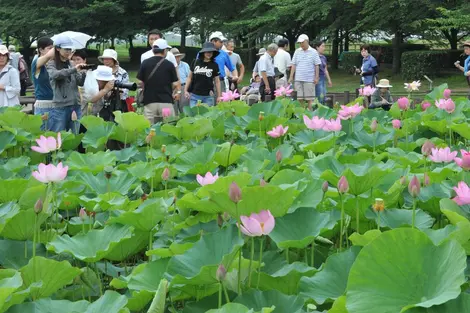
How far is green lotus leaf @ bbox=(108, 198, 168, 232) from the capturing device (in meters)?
2.31

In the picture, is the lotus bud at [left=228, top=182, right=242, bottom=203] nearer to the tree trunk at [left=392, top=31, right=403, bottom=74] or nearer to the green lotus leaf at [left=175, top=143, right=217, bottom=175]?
the green lotus leaf at [left=175, top=143, right=217, bottom=175]

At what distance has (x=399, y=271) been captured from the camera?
5.20 feet

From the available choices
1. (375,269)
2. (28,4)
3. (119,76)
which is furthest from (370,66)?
(28,4)

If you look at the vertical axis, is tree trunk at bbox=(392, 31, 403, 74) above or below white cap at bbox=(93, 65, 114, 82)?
below

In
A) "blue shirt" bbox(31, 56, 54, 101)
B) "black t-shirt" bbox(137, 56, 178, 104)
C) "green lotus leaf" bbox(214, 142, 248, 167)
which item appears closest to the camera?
"green lotus leaf" bbox(214, 142, 248, 167)

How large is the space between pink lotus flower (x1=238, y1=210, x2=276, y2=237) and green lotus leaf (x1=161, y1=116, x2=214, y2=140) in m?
2.57

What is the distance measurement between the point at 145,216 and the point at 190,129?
6.76 feet

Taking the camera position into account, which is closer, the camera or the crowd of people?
the crowd of people

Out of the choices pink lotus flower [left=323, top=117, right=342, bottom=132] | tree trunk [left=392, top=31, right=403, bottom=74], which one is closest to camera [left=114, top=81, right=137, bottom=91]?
pink lotus flower [left=323, top=117, right=342, bottom=132]

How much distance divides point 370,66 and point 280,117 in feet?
27.8

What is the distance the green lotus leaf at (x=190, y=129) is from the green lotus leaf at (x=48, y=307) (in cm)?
251

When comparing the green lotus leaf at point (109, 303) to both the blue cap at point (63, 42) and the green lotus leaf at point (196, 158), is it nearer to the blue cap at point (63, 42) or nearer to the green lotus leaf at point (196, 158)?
the green lotus leaf at point (196, 158)

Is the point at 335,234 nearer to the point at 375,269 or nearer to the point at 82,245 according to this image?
the point at 82,245

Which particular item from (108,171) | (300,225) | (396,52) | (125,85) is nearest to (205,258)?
(300,225)
